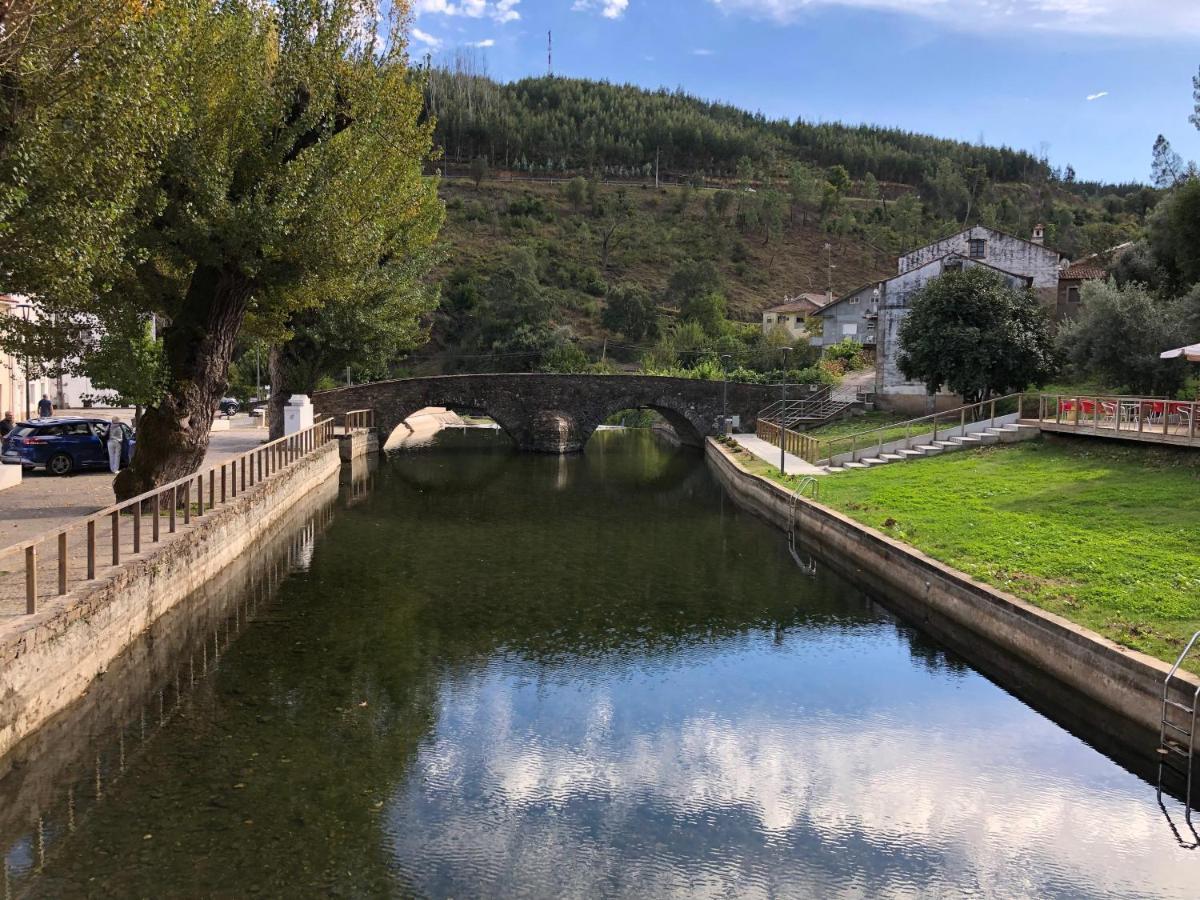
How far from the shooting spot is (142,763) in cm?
936

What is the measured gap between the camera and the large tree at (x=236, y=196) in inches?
619

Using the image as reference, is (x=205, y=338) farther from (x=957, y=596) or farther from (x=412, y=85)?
(x=957, y=596)

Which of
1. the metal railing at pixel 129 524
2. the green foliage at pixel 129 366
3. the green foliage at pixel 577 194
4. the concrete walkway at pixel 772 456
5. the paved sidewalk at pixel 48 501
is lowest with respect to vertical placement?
the concrete walkway at pixel 772 456

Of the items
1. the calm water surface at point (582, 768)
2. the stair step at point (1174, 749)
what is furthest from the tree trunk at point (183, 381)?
the stair step at point (1174, 749)

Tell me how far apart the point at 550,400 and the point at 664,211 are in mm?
79586

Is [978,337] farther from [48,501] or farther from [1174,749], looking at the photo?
[48,501]

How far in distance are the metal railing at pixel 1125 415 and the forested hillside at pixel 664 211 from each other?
25.5 m

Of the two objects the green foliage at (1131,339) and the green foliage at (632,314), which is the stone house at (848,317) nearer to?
the green foliage at (632,314)

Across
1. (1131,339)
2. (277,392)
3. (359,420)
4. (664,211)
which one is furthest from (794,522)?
(664,211)

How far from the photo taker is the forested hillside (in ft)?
274

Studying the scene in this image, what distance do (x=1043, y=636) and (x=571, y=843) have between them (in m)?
7.09

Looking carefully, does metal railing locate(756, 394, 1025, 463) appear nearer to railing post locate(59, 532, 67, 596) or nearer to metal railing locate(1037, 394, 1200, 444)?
metal railing locate(1037, 394, 1200, 444)

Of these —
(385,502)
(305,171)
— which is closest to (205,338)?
(305,171)

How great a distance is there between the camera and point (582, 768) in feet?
31.7
